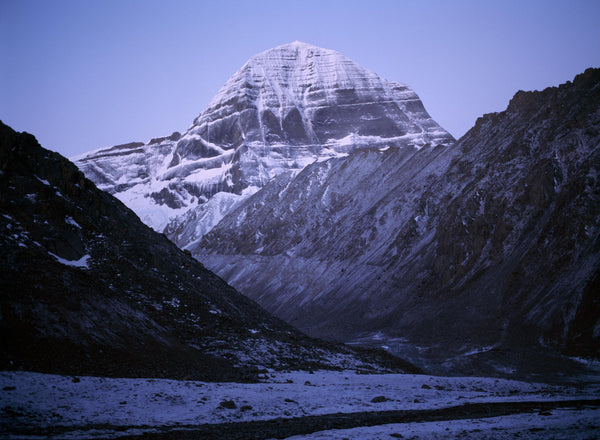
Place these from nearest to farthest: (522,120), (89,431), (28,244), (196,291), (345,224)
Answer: (89,431) < (28,244) < (196,291) < (522,120) < (345,224)

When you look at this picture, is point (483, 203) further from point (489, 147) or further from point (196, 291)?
point (196, 291)

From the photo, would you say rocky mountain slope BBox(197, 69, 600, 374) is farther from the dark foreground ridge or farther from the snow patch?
the snow patch

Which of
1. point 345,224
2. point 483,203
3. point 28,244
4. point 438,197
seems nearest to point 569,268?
point 483,203

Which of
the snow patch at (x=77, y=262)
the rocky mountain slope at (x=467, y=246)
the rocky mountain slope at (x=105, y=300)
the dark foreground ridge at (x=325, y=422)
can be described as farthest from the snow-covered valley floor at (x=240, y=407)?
the rocky mountain slope at (x=467, y=246)

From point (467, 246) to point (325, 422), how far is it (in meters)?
57.5

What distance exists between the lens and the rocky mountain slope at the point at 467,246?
2197 inches

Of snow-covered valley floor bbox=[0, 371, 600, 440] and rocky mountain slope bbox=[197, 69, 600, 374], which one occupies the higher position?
rocky mountain slope bbox=[197, 69, 600, 374]

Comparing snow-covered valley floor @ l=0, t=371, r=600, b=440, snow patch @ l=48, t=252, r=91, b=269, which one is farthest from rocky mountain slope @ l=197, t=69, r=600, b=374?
snow patch @ l=48, t=252, r=91, b=269

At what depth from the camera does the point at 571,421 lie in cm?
1845

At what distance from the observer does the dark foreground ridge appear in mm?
17422

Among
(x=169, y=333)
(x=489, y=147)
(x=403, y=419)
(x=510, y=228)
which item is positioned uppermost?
(x=489, y=147)

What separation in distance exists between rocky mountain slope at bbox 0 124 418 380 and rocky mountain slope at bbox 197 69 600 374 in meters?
19.4

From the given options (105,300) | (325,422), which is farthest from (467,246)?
(325,422)

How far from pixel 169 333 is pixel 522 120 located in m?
69.8
